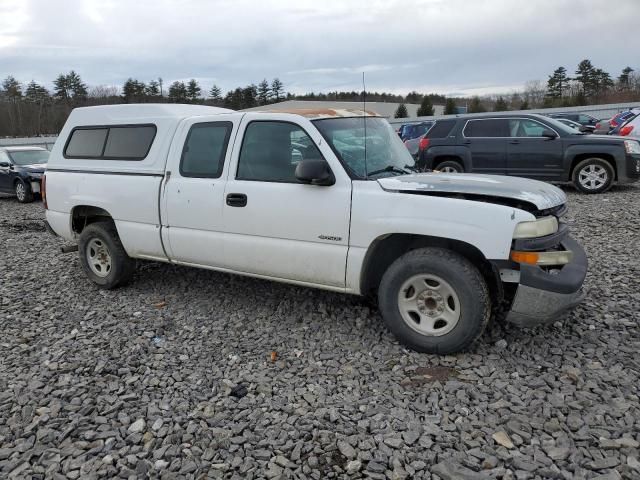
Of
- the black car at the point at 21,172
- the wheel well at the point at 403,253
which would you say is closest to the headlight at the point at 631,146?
the wheel well at the point at 403,253

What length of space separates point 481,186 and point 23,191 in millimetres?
13104

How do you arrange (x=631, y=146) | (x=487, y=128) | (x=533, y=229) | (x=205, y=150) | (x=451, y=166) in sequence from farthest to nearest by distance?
(x=451, y=166) < (x=487, y=128) < (x=631, y=146) < (x=205, y=150) < (x=533, y=229)

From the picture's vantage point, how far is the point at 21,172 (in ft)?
43.3

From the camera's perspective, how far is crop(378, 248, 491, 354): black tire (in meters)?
3.53

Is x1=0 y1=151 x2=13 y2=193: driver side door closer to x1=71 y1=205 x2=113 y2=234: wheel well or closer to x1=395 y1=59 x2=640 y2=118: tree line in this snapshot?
x1=71 y1=205 x2=113 y2=234: wheel well

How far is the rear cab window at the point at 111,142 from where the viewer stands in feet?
16.7

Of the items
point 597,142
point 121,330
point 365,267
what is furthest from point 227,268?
point 597,142

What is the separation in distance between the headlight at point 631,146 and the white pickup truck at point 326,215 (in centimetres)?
761

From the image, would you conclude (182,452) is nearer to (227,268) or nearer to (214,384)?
(214,384)

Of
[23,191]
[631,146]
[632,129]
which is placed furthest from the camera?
[23,191]

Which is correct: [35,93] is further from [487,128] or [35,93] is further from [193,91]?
[487,128]

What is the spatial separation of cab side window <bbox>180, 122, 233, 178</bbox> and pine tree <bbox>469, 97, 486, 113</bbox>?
173ft

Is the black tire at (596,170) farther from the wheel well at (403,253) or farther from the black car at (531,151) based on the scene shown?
the wheel well at (403,253)

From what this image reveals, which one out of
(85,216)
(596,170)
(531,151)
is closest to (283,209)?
(85,216)
